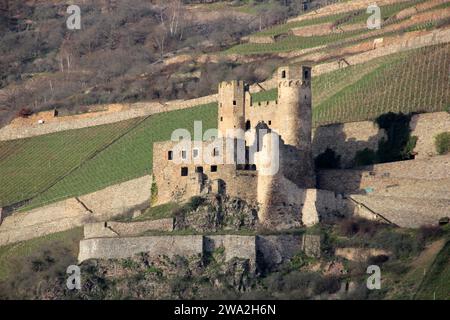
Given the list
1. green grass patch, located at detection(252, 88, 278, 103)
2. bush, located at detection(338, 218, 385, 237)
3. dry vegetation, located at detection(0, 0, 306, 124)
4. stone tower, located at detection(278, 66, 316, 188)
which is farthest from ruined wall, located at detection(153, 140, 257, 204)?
dry vegetation, located at detection(0, 0, 306, 124)

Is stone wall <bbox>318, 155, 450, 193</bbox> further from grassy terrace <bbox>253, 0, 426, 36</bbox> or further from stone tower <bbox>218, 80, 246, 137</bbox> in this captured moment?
grassy terrace <bbox>253, 0, 426, 36</bbox>

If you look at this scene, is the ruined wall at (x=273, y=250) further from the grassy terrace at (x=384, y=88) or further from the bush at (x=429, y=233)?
the grassy terrace at (x=384, y=88)

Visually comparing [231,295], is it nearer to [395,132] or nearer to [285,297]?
[285,297]

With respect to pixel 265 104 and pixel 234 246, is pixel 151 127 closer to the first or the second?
pixel 265 104

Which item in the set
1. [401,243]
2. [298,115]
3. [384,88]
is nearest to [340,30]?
[384,88]
